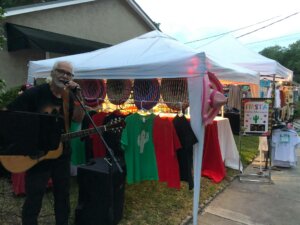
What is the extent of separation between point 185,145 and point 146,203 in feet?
3.70

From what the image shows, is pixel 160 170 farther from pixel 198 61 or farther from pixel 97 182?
pixel 198 61

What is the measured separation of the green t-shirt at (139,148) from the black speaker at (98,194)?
556mm

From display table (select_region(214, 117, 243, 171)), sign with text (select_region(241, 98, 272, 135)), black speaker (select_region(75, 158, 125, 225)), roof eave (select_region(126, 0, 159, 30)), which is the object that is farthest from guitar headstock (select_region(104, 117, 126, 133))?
roof eave (select_region(126, 0, 159, 30))

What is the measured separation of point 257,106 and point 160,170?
8.21ft

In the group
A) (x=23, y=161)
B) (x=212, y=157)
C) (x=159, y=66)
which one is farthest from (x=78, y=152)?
(x=212, y=157)

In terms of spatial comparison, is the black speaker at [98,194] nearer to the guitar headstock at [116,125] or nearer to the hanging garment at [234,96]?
the guitar headstock at [116,125]

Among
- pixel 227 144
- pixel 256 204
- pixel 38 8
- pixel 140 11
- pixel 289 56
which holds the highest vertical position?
pixel 289 56

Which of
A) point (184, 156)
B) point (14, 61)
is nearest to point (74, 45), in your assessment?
point (14, 61)

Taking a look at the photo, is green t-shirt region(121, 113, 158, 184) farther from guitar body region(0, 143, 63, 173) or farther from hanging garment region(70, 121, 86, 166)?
guitar body region(0, 143, 63, 173)

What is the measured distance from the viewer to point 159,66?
11.5ft

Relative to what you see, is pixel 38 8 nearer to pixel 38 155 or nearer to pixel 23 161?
pixel 23 161

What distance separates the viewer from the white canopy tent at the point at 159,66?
3.37m

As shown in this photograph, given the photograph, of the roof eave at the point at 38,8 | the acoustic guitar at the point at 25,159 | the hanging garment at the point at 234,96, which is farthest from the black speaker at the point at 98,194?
the roof eave at the point at 38,8

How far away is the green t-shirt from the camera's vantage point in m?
3.97
